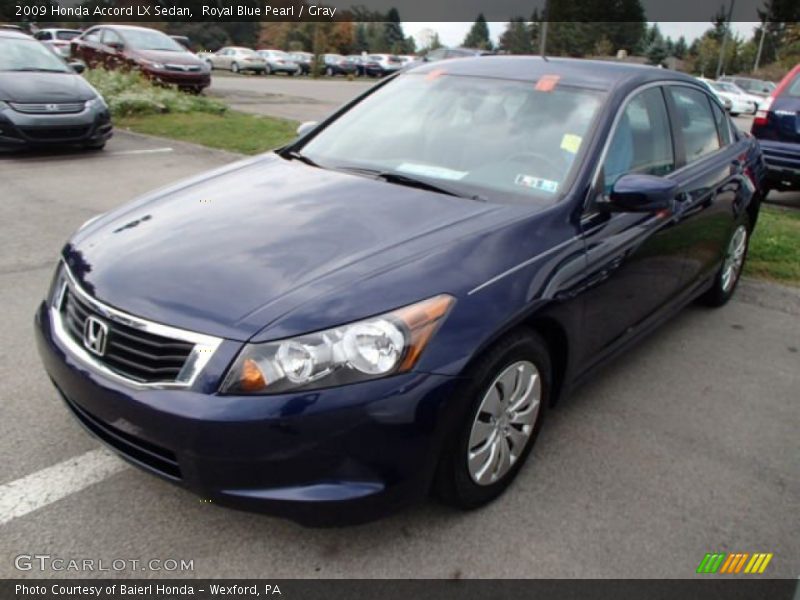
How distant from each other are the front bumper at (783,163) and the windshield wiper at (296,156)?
5.62 meters

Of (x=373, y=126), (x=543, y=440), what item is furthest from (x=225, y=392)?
(x=373, y=126)

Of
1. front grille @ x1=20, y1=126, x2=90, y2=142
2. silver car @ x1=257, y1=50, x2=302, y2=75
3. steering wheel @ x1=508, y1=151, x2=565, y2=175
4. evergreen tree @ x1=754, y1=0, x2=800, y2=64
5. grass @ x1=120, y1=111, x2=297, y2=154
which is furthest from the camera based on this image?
evergreen tree @ x1=754, y1=0, x2=800, y2=64

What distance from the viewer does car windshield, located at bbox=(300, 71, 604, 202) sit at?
10.1ft

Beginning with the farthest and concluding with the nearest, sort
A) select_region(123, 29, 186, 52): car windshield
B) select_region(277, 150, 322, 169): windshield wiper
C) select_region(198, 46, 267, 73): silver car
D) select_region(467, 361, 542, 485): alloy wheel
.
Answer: select_region(198, 46, 267, 73): silver car
select_region(123, 29, 186, 52): car windshield
select_region(277, 150, 322, 169): windshield wiper
select_region(467, 361, 542, 485): alloy wheel

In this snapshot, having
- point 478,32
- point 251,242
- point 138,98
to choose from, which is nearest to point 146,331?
point 251,242

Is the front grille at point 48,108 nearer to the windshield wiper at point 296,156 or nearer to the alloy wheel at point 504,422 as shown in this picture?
the windshield wiper at point 296,156

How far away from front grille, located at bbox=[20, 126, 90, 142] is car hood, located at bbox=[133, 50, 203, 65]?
22.8 feet

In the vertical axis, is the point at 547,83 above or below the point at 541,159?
above

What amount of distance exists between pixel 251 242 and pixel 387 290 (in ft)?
2.07

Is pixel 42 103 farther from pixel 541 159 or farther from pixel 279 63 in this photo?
pixel 279 63

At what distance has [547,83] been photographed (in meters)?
3.42

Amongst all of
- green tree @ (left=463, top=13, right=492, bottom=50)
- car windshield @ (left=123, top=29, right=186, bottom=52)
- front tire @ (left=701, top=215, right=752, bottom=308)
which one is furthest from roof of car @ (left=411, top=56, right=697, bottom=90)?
green tree @ (left=463, top=13, right=492, bottom=50)

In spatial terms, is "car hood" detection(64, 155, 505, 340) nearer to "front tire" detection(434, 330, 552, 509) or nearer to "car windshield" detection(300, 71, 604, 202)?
"car windshield" detection(300, 71, 604, 202)

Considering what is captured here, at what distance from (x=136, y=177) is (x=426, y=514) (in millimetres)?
6793
